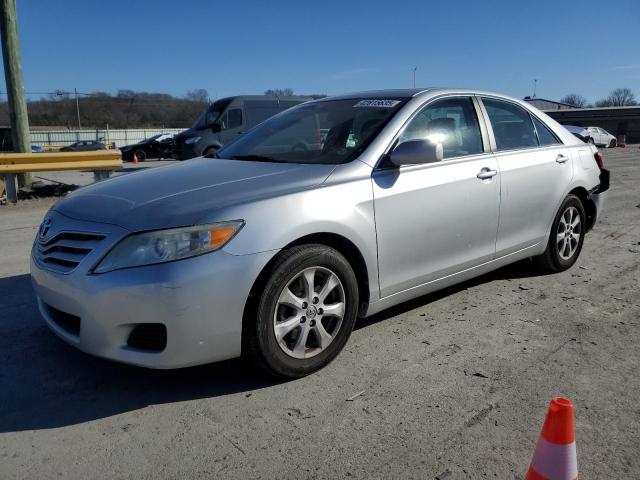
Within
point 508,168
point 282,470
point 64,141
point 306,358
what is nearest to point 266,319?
point 306,358

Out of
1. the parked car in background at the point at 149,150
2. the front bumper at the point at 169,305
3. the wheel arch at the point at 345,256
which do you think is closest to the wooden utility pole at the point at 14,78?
the front bumper at the point at 169,305

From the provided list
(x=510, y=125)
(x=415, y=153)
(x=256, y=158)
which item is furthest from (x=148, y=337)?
(x=510, y=125)

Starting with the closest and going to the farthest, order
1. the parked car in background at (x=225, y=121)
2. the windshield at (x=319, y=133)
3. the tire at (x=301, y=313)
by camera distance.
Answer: the tire at (x=301, y=313), the windshield at (x=319, y=133), the parked car in background at (x=225, y=121)

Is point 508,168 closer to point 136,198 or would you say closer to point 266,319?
point 266,319

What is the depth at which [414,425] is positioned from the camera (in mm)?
2629

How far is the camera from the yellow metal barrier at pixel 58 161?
925 centimetres

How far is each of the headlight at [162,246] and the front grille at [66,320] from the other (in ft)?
1.22

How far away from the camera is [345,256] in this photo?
330 centimetres

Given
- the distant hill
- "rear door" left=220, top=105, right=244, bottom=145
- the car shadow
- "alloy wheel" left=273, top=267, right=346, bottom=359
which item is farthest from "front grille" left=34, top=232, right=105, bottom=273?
the distant hill

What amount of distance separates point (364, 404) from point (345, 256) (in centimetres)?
88

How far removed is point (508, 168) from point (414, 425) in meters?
2.41

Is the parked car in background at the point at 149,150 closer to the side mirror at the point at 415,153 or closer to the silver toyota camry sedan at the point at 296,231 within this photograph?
the silver toyota camry sedan at the point at 296,231

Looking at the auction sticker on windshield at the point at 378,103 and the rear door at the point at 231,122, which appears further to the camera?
the rear door at the point at 231,122

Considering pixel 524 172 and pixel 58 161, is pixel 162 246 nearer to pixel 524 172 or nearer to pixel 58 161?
pixel 524 172
